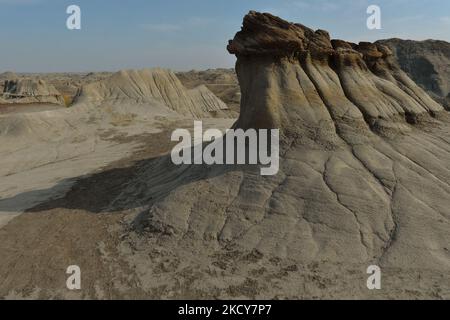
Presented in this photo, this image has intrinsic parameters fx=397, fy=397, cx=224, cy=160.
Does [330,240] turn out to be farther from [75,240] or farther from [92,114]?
[92,114]

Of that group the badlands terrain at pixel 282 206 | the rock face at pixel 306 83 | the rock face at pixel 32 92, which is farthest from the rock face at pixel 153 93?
the rock face at pixel 306 83

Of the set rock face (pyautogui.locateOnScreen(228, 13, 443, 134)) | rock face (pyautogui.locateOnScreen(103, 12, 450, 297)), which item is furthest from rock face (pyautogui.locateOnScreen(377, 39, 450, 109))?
rock face (pyautogui.locateOnScreen(103, 12, 450, 297))

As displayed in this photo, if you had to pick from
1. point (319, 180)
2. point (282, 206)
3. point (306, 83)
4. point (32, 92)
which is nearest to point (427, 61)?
point (306, 83)

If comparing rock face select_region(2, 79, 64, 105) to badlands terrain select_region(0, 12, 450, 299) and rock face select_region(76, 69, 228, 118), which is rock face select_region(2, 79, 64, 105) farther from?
badlands terrain select_region(0, 12, 450, 299)

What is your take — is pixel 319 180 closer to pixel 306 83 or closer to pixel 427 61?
pixel 306 83

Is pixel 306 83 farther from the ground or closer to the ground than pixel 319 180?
farther from the ground
